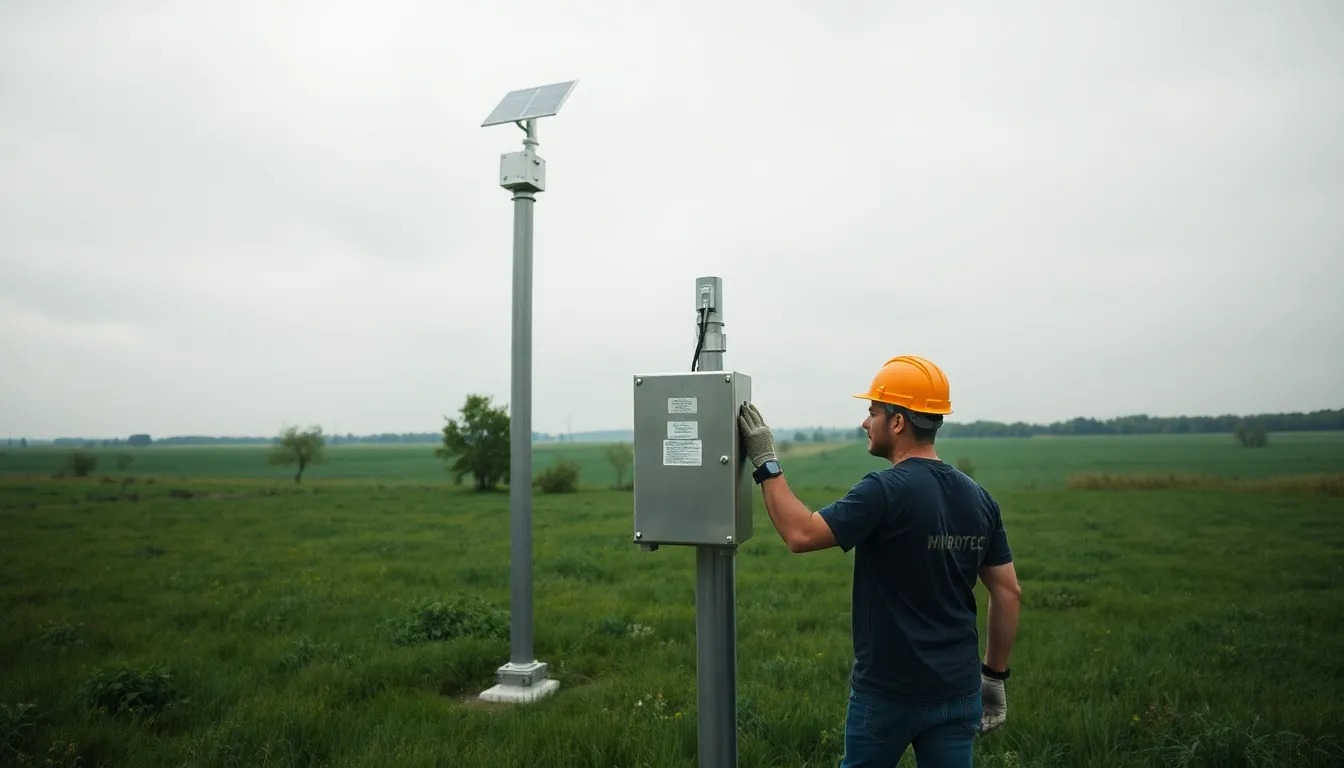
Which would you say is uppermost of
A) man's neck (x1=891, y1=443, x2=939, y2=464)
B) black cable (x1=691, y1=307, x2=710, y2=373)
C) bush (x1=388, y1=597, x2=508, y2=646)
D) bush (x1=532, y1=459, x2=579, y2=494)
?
black cable (x1=691, y1=307, x2=710, y2=373)

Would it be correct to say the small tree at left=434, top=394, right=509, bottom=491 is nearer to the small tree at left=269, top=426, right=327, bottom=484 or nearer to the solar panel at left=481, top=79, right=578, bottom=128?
the small tree at left=269, top=426, right=327, bottom=484

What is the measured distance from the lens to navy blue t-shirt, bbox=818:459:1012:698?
2.96m

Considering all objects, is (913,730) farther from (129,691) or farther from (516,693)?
(129,691)

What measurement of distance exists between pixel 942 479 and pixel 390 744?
4170 millimetres

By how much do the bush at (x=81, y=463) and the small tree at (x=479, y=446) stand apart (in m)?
23.0

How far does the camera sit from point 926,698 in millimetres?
2982

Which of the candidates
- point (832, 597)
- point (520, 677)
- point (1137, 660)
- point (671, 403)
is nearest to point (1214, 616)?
point (1137, 660)

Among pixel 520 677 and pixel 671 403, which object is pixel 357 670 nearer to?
pixel 520 677

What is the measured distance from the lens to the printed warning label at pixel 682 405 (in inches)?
130

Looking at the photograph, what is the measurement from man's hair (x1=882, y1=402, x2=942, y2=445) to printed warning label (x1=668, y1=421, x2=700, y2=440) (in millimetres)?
786

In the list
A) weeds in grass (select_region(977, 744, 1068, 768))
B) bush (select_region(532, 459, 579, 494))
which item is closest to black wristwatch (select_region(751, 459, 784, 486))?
weeds in grass (select_region(977, 744, 1068, 768))

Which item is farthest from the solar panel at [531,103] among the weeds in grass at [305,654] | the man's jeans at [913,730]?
the weeds in grass at [305,654]

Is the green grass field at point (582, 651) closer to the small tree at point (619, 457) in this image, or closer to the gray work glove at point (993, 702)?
the gray work glove at point (993, 702)

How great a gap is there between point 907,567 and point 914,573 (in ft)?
0.12
